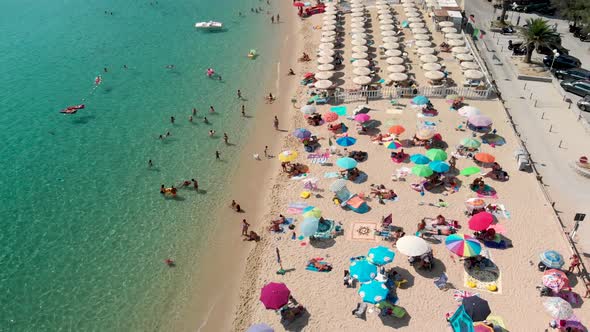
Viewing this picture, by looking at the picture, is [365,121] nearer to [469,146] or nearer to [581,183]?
[469,146]

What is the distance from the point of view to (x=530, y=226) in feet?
72.0

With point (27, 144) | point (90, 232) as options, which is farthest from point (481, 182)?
point (27, 144)

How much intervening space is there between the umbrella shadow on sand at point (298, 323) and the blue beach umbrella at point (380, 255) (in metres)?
3.76

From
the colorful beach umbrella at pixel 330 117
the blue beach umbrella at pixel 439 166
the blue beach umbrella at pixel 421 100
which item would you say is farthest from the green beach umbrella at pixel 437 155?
the colorful beach umbrella at pixel 330 117

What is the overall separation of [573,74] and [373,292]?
27.1 m

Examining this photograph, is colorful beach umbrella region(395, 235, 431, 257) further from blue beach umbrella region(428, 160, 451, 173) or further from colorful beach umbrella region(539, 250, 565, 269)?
blue beach umbrella region(428, 160, 451, 173)

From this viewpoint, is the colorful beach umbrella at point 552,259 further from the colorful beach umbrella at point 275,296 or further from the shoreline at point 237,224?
the shoreline at point 237,224

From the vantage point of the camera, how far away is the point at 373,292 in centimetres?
1830

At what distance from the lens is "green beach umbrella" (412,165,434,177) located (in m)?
24.3

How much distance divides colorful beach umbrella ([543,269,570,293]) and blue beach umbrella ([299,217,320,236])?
10054 millimetres

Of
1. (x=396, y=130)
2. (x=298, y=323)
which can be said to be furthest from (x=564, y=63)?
(x=298, y=323)

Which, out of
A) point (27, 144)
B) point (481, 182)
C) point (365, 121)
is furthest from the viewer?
point (27, 144)

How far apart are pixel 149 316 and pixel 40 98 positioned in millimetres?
27259

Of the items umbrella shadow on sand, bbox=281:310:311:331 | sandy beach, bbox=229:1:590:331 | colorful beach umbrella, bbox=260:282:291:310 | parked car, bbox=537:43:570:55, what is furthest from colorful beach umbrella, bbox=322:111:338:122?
parked car, bbox=537:43:570:55
